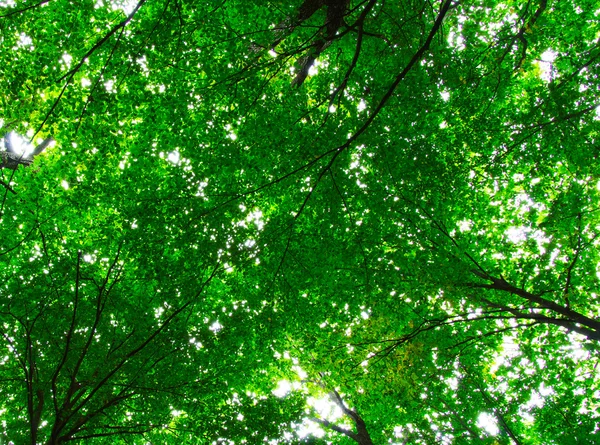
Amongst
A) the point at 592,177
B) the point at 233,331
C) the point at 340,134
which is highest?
the point at 592,177

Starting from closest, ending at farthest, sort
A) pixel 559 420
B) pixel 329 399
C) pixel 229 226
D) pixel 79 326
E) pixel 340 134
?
pixel 340 134, pixel 229 226, pixel 79 326, pixel 559 420, pixel 329 399

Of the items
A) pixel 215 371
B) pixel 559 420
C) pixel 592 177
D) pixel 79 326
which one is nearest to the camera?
pixel 79 326

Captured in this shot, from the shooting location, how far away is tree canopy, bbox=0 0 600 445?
440cm

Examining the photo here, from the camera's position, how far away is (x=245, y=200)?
4.99 meters

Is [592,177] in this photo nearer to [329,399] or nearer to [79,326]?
[79,326]

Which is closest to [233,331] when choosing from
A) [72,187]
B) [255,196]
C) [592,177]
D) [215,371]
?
[215,371]

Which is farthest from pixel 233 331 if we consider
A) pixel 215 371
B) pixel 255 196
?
pixel 255 196

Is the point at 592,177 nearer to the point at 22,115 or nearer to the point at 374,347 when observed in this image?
the point at 374,347

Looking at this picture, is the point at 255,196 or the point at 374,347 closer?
the point at 255,196

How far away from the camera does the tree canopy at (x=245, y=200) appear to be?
4.40m

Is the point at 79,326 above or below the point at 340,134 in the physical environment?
below

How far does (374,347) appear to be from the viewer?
21.7 feet

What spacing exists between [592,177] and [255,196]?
597cm

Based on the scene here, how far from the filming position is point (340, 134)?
4438 millimetres
